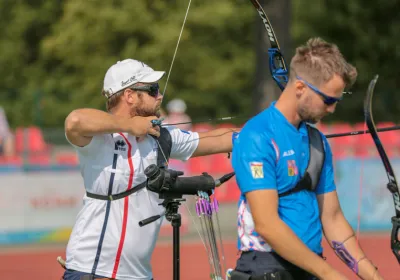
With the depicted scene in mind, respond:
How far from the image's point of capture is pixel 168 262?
11578mm

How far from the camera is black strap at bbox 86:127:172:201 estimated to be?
15.1 feet

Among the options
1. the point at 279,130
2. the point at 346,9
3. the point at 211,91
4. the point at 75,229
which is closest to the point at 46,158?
the point at 75,229

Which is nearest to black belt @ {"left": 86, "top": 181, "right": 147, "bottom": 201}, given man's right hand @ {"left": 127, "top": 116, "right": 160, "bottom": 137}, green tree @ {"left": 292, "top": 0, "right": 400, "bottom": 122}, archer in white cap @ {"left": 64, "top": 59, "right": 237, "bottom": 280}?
archer in white cap @ {"left": 64, "top": 59, "right": 237, "bottom": 280}

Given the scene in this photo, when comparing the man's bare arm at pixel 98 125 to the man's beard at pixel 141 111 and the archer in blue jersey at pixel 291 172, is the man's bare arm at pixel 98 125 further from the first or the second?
the archer in blue jersey at pixel 291 172

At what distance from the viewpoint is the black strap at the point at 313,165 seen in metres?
3.69

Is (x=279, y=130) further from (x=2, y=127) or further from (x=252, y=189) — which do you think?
(x=2, y=127)

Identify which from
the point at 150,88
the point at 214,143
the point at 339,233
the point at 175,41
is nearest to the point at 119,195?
the point at 150,88

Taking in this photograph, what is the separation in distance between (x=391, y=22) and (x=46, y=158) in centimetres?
1922

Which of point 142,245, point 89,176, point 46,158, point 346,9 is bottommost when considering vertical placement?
point 142,245

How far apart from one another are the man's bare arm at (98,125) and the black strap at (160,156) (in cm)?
26

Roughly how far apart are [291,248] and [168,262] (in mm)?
8173

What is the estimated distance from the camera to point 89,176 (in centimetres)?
466

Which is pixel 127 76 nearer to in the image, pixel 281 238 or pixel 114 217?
pixel 114 217

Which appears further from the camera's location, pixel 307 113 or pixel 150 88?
pixel 150 88
